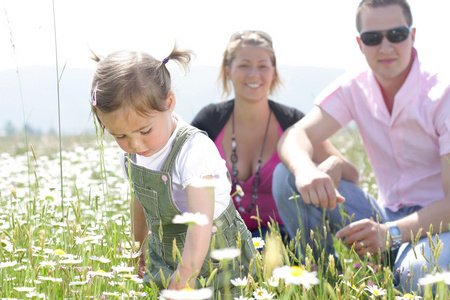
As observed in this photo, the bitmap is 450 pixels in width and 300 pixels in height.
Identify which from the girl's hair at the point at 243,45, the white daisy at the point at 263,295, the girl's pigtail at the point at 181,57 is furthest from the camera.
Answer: the girl's hair at the point at 243,45

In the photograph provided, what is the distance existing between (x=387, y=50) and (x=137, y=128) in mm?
2061

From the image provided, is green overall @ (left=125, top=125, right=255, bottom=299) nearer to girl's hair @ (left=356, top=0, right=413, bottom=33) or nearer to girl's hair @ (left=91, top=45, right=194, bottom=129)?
girl's hair @ (left=91, top=45, right=194, bottom=129)

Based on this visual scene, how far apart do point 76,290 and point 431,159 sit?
241 centimetres

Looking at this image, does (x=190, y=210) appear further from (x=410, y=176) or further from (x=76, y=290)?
(x=410, y=176)

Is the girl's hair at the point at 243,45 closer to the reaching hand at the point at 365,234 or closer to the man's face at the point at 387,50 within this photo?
the man's face at the point at 387,50

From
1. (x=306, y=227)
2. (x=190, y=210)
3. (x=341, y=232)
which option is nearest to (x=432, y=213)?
(x=341, y=232)

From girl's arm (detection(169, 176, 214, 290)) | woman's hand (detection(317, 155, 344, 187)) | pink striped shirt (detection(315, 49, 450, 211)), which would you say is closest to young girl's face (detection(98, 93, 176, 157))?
girl's arm (detection(169, 176, 214, 290))

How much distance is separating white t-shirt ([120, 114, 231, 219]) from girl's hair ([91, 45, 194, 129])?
197 mm

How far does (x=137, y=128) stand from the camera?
6.91ft

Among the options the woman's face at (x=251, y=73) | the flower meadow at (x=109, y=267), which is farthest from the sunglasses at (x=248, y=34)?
the flower meadow at (x=109, y=267)

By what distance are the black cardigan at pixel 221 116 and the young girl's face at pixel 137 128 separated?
221 cm

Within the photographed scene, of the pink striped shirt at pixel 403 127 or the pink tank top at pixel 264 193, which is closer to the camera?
the pink striped shirt at pixel 403 127

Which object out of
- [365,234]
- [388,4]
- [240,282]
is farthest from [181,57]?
[388,4]

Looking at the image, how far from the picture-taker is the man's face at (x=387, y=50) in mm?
3518
